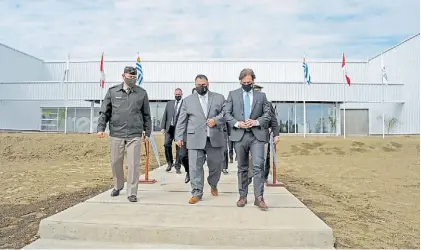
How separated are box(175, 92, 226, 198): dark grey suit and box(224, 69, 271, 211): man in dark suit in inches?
15.1

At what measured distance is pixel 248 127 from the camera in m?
5.48

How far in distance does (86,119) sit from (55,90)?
3871 millimetres

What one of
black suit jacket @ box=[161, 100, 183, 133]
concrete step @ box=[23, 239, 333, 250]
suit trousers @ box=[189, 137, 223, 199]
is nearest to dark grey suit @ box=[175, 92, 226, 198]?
suit trousers @ box=[189, 137, 223, 199]

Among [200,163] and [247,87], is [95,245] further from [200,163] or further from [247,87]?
[247,87]

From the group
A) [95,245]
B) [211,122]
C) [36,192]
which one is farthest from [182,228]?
[36,192]

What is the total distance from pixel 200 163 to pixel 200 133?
0.47m

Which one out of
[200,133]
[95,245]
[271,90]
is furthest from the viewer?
[271,90]

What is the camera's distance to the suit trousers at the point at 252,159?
5.51 meters

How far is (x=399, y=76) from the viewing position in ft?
113

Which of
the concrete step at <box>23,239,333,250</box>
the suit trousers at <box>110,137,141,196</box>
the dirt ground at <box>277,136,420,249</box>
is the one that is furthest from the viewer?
the suit trousers at <box>110,137,141,196</box>

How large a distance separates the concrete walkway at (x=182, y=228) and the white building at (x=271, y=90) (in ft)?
94.0

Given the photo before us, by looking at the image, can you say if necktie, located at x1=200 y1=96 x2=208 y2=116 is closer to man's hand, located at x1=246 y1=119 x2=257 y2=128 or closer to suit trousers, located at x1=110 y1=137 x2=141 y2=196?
man's hand, located at x1=246 y1=119 x2=257 y2=128

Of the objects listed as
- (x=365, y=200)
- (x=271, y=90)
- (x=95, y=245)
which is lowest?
(x=365, y=200)

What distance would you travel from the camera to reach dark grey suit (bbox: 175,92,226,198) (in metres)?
6.03
